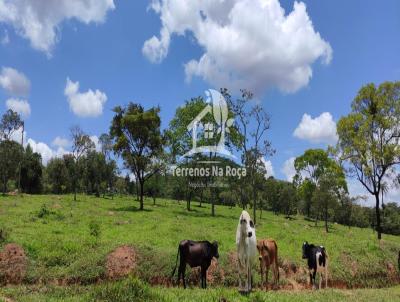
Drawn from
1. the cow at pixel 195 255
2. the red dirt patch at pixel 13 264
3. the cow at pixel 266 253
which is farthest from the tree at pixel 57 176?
the cow at pixel 195 255

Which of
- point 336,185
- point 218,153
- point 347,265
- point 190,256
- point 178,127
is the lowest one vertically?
point 347,265

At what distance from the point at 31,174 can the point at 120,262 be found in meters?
64.4

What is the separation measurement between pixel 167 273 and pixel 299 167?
2250 inches

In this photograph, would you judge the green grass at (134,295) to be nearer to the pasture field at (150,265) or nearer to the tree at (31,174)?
the pasture field at (150,265)

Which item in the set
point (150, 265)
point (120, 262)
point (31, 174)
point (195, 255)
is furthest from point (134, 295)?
point (31, 174)

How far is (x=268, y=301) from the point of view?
11953 mm

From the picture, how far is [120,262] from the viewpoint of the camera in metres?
17.4

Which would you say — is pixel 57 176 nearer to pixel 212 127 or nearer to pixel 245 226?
pixel 212 127

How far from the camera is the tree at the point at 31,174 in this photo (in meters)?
74.9

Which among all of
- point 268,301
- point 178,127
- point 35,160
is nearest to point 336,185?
point 178,127

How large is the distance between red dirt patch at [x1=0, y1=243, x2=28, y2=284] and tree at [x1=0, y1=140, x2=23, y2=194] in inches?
1841

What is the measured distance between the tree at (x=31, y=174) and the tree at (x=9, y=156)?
5.08 metres

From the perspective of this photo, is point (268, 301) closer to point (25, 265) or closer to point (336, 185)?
point (25, 265)

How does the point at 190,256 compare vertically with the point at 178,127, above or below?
below
